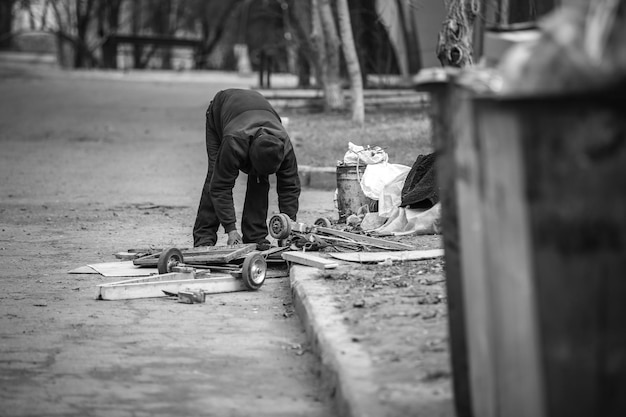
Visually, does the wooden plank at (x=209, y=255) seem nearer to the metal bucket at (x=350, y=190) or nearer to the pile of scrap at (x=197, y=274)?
the pile of scrap at (x=197, y=274)

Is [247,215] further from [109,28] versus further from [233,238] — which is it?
[109,28]

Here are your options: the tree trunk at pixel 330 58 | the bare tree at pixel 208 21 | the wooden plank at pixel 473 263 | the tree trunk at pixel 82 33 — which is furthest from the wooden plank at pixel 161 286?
the bare tree at pixel 208 21

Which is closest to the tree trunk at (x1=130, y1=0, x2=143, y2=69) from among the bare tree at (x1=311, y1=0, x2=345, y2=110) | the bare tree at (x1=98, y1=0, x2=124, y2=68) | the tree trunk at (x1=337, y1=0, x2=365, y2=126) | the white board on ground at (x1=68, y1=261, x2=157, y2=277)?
the bare tree at (x1=98, y1=0, x2=124, y2=68)

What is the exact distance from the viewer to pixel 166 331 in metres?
5.65

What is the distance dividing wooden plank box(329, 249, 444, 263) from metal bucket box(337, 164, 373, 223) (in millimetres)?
1790

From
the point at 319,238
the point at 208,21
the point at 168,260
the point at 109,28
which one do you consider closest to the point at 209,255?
the point at 168,260

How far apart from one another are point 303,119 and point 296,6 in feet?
13.8

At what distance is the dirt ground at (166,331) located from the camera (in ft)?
14.1

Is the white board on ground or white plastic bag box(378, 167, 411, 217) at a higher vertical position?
white plastic bag box(378, 167, 411, 217)

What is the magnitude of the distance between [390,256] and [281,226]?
941 millimetres

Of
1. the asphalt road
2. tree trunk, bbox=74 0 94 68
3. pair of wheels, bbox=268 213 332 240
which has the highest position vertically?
tree trunk, bbox=74 0 94 68

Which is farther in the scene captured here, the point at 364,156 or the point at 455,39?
the point at 455,39

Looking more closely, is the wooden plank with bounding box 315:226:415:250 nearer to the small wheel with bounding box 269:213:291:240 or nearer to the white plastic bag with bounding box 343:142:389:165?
the small wheel with bounding box 269:213:291:240

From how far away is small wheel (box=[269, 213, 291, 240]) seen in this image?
7523 millimetres
